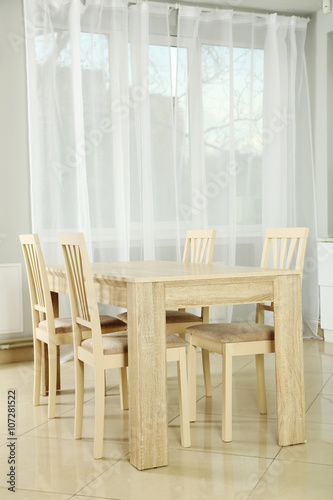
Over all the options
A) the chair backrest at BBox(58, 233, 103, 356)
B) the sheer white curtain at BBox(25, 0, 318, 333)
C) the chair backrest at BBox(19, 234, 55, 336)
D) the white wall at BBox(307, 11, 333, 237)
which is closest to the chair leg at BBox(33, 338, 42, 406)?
the chair backrest at BBox(19, 234, 55, 336)

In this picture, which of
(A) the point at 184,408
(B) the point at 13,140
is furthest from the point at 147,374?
(B) the point at 13,140

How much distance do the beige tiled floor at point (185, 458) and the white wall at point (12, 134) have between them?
1.28m

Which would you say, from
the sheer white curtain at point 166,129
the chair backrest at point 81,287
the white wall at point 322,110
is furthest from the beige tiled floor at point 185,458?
the white wall at point 322,110

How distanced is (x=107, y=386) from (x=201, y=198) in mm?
1788

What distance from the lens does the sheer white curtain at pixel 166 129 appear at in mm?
4422

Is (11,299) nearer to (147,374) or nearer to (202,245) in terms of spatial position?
(202,245)

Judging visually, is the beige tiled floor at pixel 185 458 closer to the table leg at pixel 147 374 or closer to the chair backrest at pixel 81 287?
the table leg at pixel 147 374

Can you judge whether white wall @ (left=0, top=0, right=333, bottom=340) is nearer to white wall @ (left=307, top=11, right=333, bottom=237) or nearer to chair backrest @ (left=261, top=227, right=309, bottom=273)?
chair backrest @ (left=261, top=227, right=309, bottom=273)

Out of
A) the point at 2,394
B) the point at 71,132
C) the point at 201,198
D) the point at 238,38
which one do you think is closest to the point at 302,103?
the point at 238,38

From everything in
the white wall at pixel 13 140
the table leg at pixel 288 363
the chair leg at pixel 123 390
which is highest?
the white wall at pixel 13 140

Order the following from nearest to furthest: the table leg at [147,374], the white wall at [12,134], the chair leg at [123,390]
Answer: the table leg at [147,374]
the chair leg at [123,390]
the white wall at [12,134]

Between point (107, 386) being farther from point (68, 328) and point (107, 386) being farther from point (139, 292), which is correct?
point (139, 292)

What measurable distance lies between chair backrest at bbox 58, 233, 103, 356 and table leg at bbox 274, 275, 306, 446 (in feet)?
2.40

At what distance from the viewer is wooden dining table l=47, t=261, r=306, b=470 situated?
237cm
